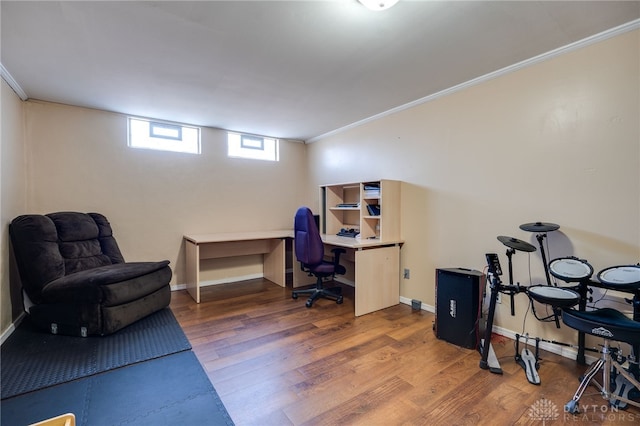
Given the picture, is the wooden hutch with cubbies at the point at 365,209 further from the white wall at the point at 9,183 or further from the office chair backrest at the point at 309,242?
the white wall at the point at 9,183

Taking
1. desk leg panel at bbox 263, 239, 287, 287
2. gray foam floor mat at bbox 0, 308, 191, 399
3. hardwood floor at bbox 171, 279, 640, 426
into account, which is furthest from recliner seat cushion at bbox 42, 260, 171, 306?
desk leg panel at bbox 263, 239, 287, 287

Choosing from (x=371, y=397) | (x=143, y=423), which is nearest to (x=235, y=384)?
(x=143, y=423)

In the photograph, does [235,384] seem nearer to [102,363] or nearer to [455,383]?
[102,363]

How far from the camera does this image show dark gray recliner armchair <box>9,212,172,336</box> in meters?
2.54

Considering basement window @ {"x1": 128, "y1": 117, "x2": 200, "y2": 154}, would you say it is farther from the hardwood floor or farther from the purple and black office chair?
the hardwood floor

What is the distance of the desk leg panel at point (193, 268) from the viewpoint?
3.55 meters

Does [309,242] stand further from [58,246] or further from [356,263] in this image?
[58,246]

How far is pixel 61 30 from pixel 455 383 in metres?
3.61

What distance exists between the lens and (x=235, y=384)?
1932mm

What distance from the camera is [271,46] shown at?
215 centimetres

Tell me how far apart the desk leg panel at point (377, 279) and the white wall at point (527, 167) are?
189mm

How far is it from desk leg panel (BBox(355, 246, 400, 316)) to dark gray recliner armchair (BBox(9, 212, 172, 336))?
2.19 m

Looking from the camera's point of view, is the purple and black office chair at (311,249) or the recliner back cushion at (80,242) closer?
the recliner back cushion at (80,242)

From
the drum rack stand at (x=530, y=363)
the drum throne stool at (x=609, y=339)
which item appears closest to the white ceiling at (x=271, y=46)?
the drum throne stool at (x=609, y=339)
